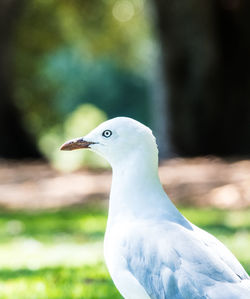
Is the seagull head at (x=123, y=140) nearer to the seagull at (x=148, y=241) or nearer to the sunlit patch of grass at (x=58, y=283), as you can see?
the seagull at (x=148, y=241)

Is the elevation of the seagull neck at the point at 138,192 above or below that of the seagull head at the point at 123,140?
below

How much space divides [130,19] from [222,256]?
23.7 meters

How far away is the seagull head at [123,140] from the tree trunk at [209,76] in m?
9.47

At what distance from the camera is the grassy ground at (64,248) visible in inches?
183

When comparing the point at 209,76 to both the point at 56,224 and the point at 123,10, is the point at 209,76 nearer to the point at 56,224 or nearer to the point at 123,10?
the point at 56,224

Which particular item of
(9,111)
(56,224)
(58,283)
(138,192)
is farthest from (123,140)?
(9,111)

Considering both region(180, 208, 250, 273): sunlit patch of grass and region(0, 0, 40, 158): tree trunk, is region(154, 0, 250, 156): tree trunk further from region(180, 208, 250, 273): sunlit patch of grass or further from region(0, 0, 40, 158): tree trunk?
region(180, 208, 250, 273): sunlit patch of grass

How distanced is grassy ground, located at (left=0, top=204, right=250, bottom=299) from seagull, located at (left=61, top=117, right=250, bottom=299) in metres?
1.34

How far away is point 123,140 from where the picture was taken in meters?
3.33

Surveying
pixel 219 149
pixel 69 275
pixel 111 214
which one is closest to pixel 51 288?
pixel 69 275

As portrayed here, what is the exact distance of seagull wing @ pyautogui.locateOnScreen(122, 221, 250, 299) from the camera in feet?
9.41

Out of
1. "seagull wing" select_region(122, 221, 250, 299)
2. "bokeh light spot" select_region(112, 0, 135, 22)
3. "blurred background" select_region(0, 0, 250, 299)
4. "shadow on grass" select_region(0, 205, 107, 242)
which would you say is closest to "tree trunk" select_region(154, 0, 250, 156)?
"blurred background" select_region(0, 0, 250, 299)

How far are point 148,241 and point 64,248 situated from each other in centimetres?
330

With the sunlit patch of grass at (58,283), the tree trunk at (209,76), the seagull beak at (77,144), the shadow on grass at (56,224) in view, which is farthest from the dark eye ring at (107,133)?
the tree trunk at (209,76)
